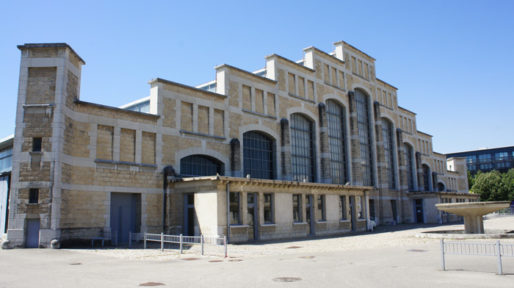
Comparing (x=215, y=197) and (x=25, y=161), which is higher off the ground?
(x=25, y=161)

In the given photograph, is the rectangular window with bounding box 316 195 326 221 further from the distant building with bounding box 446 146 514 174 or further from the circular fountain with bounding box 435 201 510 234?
the distant building with bounding box 446 146 514 174

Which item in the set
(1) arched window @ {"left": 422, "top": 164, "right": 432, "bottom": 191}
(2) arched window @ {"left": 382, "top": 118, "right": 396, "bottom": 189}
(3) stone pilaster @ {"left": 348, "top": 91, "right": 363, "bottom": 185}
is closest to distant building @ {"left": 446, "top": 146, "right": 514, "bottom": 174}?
(1) arched window @ {"left": 422, "top": 164, "right": 432, "bottom": 191}

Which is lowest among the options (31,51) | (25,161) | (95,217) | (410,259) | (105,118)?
(410,259)

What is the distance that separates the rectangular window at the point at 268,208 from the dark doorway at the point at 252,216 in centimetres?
102

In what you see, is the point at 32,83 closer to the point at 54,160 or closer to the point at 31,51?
the point at 31,51

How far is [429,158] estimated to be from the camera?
6519 cm

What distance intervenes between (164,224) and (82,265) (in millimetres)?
12110

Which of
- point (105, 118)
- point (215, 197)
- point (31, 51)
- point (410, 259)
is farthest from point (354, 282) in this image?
point (31, 51)

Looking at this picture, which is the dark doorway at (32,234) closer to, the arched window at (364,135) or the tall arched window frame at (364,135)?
the arched window at (364,135)

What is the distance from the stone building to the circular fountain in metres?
9.84

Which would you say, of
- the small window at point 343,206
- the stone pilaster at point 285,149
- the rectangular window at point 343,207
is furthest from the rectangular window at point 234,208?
the small window at point 343,206

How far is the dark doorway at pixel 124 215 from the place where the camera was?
26281mm

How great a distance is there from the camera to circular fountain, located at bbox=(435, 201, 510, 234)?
26.2m

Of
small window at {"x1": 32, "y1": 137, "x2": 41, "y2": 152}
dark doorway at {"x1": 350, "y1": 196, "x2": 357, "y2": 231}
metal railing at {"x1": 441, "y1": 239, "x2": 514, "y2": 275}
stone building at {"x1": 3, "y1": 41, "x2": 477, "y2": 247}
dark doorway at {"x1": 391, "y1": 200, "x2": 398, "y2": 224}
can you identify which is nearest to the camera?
metal railing at {"x1": 441, "y1": 239, "x2": 514, "y2": 275}
